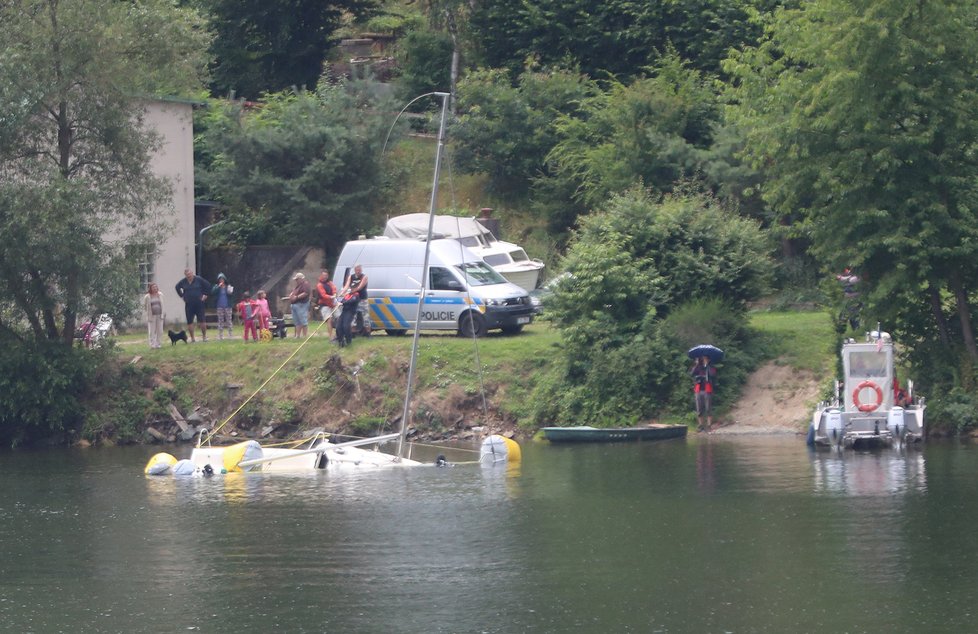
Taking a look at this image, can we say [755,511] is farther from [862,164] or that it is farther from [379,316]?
[379,316]

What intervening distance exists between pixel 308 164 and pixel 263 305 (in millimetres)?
8301

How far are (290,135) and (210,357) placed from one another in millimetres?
10532

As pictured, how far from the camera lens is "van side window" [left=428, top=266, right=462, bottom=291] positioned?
33719 millimetres

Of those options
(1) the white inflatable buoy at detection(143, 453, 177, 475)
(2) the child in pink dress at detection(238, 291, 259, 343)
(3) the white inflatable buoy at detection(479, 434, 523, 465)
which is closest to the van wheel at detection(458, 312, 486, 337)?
(2) the child in pink dress at detection(238, 291, 259, 343)

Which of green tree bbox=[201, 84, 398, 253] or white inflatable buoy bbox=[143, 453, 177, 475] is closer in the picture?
white inflatable buoy bbox=[143, 453, 177, 475]

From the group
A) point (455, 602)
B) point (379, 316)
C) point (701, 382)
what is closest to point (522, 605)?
point (455, 602)

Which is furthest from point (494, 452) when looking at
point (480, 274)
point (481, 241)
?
point (481, 241)

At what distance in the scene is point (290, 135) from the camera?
42.2m

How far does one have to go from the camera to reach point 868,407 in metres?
26.7

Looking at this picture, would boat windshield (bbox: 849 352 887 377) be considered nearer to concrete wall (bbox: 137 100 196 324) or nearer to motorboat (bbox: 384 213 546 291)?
motorboat (bbox: 384 213 546 291)

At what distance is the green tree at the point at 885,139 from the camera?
90.1 ft

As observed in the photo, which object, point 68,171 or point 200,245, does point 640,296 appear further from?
point 200,245

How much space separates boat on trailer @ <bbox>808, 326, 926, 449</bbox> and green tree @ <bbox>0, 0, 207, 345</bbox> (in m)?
16.6

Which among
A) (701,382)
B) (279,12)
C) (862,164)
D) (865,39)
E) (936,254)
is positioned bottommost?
(701,382)
